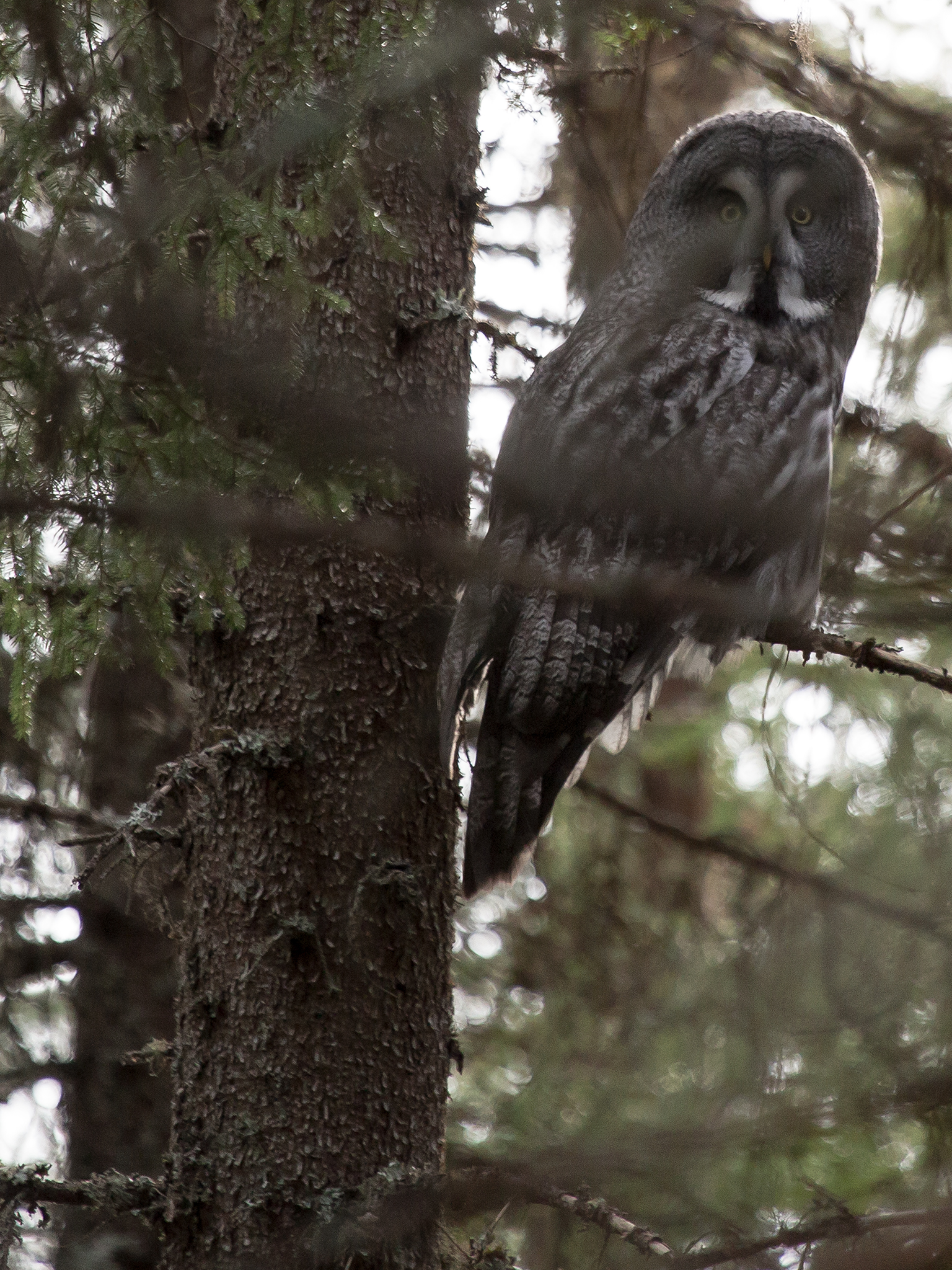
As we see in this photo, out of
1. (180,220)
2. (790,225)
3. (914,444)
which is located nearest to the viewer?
(180,220)

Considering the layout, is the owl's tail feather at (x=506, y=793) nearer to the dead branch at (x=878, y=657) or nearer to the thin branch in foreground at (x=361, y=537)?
the dead branch at (x=878, y=657)

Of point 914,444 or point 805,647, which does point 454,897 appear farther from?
point 914,444

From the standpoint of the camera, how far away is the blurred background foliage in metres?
2.35

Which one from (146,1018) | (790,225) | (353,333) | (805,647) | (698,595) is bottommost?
(146,1018)

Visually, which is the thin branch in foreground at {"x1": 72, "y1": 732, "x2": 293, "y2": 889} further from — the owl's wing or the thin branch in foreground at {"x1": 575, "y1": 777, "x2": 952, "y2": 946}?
the thin branch in foreground at {"x1": 575, "y1": 777, "x2": 952, "y2": 946}

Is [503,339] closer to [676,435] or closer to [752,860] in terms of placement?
[676,435]

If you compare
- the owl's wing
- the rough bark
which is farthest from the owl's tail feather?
the rough bark

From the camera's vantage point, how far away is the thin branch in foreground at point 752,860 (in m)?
3.51

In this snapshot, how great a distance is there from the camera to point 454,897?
3.15m

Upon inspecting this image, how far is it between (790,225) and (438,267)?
1428 mm

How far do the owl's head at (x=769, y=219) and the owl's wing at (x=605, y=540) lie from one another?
27 centimetres

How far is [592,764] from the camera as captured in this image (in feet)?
21.5

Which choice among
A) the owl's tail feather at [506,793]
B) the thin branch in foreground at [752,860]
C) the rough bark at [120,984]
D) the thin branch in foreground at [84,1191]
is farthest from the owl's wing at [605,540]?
the rough bark at [120,984]

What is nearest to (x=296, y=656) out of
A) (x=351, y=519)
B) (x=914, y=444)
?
(x=351, y=519)
